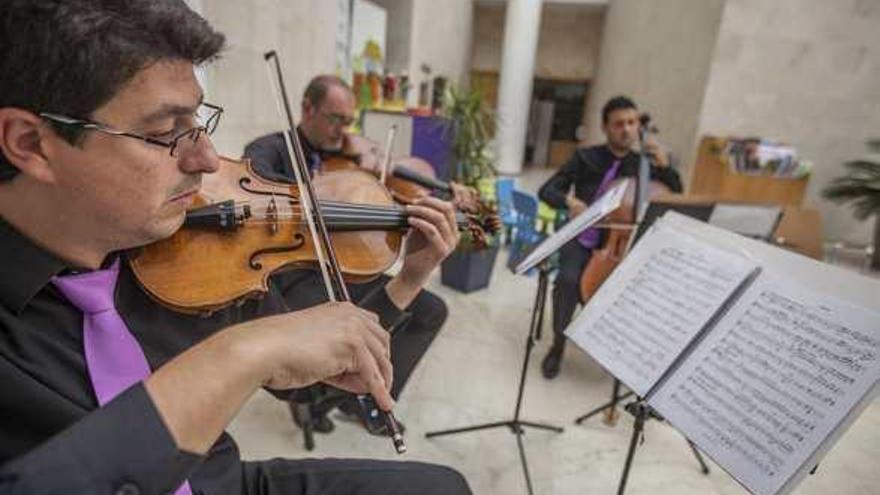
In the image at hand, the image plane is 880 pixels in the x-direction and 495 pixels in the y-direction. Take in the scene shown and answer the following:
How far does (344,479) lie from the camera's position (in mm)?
907

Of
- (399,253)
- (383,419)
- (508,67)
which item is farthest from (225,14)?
(508,67)

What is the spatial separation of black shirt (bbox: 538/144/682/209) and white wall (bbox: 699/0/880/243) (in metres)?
3.01

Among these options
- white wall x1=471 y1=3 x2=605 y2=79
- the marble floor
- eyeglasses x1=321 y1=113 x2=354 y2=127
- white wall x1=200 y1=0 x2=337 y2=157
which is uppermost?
white wall x1=471 y1=3 x2=605 y2=79

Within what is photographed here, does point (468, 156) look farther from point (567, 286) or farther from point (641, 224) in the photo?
point (641, 224)

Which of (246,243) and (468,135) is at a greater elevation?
(468,135)

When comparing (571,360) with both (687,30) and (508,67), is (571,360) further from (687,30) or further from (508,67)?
(508,67)

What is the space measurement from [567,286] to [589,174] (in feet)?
2.31

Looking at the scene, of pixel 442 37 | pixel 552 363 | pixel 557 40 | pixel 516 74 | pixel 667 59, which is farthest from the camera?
pixel 557 40

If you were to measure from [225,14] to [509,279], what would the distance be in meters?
2.46

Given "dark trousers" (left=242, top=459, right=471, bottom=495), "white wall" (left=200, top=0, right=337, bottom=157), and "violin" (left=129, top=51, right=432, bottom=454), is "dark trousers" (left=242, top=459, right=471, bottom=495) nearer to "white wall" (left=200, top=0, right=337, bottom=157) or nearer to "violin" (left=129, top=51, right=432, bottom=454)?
"violin" (left=129, top=51, right=432, bottom=454)

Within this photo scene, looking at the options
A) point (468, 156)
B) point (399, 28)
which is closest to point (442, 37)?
point (399, 28)

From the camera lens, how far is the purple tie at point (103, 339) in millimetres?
641

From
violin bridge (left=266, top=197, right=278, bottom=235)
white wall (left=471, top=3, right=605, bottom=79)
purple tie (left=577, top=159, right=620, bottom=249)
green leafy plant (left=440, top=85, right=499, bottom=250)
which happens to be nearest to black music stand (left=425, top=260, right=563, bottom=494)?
purple tie (left=577, top=159, right=620, bottom=249)

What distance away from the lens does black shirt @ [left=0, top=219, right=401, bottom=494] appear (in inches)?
18.3
